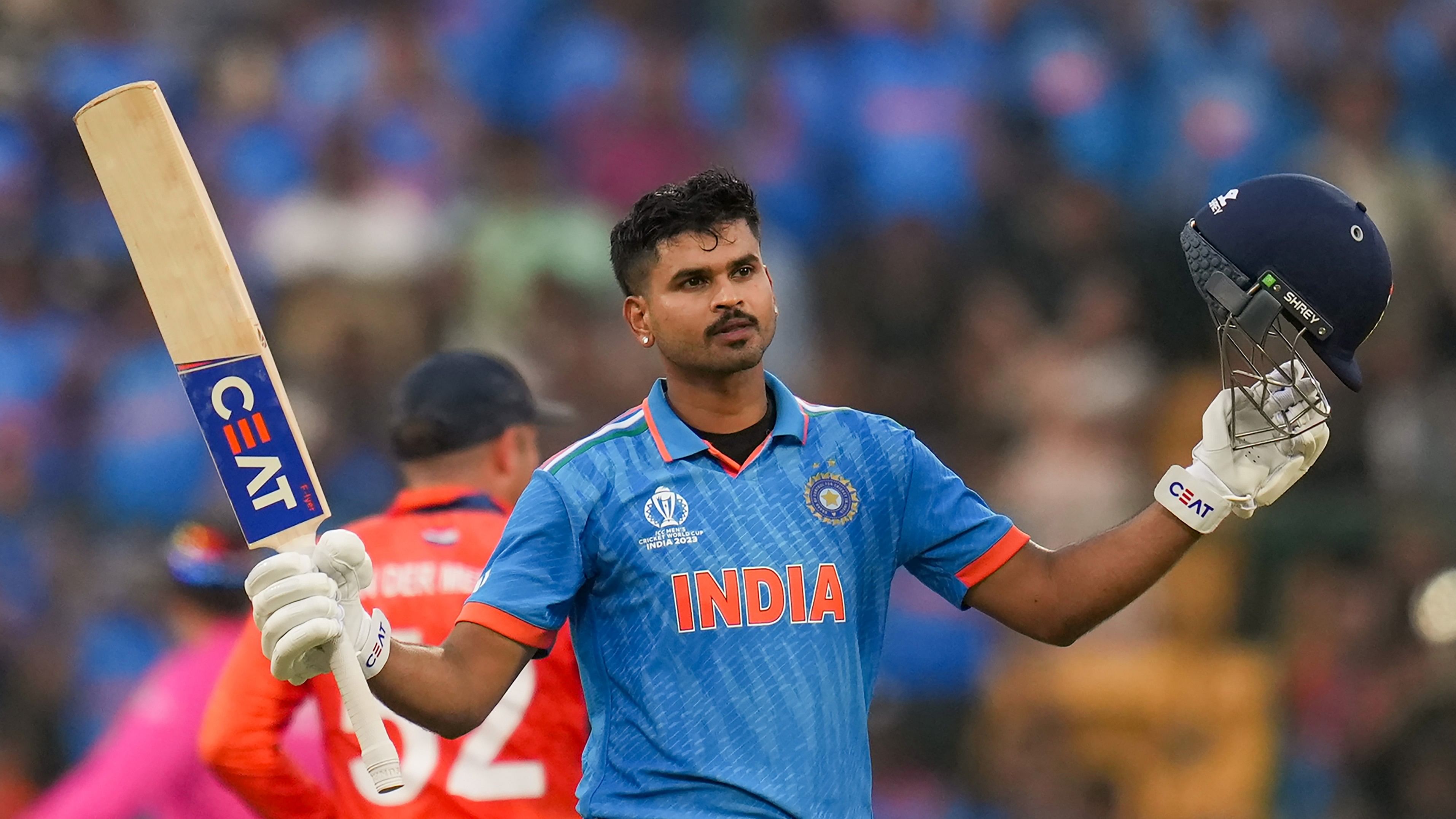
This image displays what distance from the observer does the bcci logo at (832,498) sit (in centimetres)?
357

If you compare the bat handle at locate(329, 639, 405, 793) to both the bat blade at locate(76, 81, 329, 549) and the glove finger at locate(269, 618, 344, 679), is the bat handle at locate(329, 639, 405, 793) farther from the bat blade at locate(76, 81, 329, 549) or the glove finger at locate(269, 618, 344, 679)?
the bat blade at locate(76, 81, 329, 549)

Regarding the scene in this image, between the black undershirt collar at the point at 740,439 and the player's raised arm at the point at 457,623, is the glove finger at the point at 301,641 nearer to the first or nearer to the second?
the player's raised arm at the point at 457,623

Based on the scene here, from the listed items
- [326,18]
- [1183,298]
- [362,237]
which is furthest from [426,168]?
[1183,298]

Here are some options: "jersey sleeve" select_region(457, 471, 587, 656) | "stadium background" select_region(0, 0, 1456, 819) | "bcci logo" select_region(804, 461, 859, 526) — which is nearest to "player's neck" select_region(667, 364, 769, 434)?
"bcci logo" select_region(804, 461, 859, 526)

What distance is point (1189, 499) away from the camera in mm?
3502

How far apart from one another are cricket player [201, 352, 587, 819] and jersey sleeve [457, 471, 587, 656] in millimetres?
760

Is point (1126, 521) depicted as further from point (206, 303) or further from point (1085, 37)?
point (1085, 37)

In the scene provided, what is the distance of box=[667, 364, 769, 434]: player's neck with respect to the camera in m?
3.68

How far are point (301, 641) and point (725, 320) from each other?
1061 mm

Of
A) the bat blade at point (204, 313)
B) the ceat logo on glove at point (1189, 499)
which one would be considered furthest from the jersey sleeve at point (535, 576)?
the ceat logo on glove at point (1189, 499)

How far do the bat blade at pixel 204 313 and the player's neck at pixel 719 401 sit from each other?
2.53 ft

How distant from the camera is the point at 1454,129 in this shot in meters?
9.59

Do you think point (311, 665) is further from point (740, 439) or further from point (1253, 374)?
point (1253, 374)

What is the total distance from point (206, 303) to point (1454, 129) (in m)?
7.95
